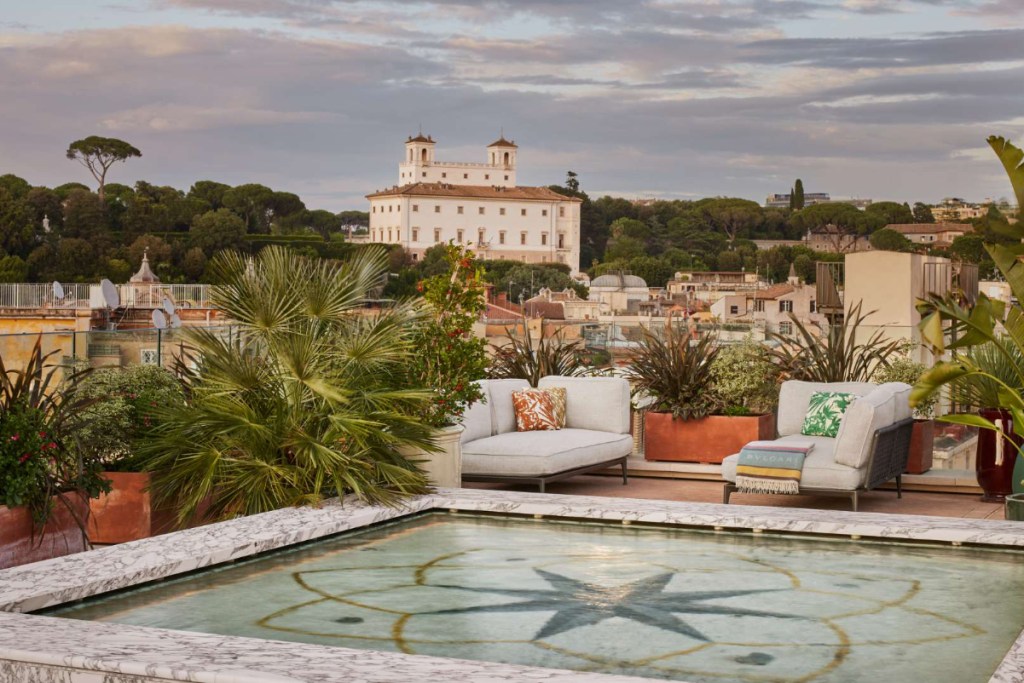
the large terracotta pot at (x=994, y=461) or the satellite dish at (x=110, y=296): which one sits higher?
the satellite dish at (x=110, y=296)

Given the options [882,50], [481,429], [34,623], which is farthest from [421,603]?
[882,50]

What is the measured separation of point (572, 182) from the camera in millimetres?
130875

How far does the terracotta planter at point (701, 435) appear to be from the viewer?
8164 millimetres

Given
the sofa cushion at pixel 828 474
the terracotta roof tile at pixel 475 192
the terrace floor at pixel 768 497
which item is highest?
the terracotta roof tile at pixel 475 192

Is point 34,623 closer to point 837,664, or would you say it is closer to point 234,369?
point 837,664

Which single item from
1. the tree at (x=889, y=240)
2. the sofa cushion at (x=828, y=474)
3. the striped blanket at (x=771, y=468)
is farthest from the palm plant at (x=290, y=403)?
Answer: the tree at (x=889, y=240)

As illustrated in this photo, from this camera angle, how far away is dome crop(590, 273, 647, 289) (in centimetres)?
10131

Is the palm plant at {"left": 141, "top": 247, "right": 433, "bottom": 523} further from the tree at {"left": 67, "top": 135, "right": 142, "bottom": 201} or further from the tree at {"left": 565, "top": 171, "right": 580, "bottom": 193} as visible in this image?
the tree at {"left": 565, "top": 171, "right": 580, "bottom": 193}

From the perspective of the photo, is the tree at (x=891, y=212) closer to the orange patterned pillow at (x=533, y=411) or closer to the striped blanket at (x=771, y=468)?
the orange patterned pillow at (x=533, y=411)

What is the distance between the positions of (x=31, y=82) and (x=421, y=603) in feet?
252

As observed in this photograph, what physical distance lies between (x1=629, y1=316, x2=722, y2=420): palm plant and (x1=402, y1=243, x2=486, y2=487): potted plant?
6.01 ft

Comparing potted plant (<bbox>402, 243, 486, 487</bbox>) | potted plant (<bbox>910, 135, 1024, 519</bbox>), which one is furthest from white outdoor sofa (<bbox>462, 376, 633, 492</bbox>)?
potted plant (<bbox>910, 135, 1024, 519</bbox>)

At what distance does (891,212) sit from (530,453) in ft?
350

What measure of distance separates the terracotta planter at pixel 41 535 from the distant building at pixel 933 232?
3518 inches
